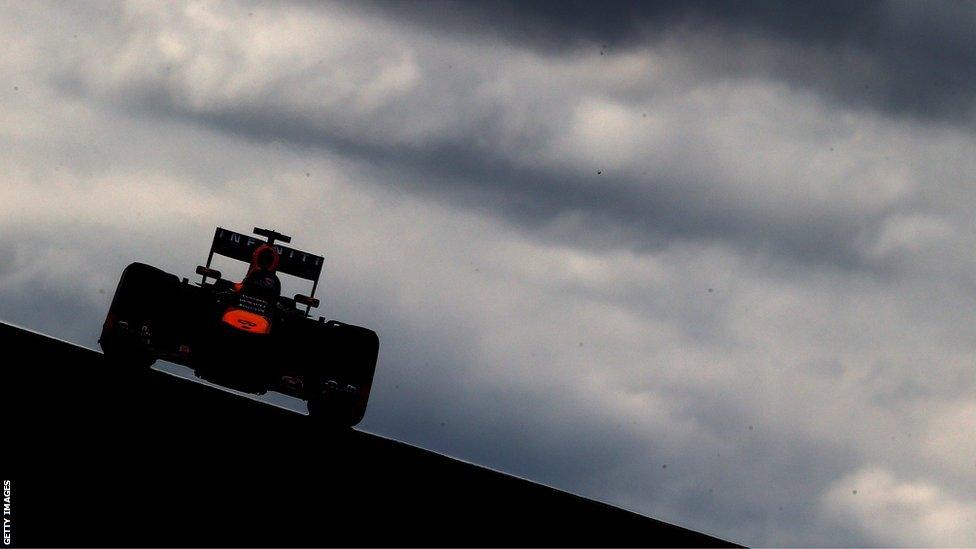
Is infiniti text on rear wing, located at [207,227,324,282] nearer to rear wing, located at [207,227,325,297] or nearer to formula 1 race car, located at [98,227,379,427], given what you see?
rear wing, located at [207,227,325,297]

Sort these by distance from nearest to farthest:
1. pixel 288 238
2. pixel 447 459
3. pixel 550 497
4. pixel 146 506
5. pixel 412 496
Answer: pixel 146 506, pixel 412 496, pixel 550 497, pixel 447 459, pixel 288 238

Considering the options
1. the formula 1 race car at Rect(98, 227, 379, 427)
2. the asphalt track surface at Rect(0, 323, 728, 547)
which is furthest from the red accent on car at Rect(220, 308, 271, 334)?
the asphalt track surface at Rect(0, 323, 728, 547)

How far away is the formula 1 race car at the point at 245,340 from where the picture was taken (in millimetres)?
15180

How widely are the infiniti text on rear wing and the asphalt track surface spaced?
2.56m

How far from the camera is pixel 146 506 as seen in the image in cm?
822

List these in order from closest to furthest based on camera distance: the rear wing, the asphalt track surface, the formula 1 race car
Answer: the asphalt track surface → the formula 1 race car → the rear wing

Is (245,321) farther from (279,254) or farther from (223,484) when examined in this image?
(223,484)

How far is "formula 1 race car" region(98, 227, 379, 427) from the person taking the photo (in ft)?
49.8

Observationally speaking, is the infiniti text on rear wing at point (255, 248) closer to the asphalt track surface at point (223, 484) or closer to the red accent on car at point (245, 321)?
the red accent on car at point (245, 321)

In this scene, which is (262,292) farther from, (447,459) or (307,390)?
Result: (447,459)

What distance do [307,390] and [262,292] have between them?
1496mm

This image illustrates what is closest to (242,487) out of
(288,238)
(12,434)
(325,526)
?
(325,526)

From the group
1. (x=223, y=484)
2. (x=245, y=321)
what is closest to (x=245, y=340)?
(x=245, y=321)

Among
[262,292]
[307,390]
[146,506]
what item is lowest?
[146,506]
